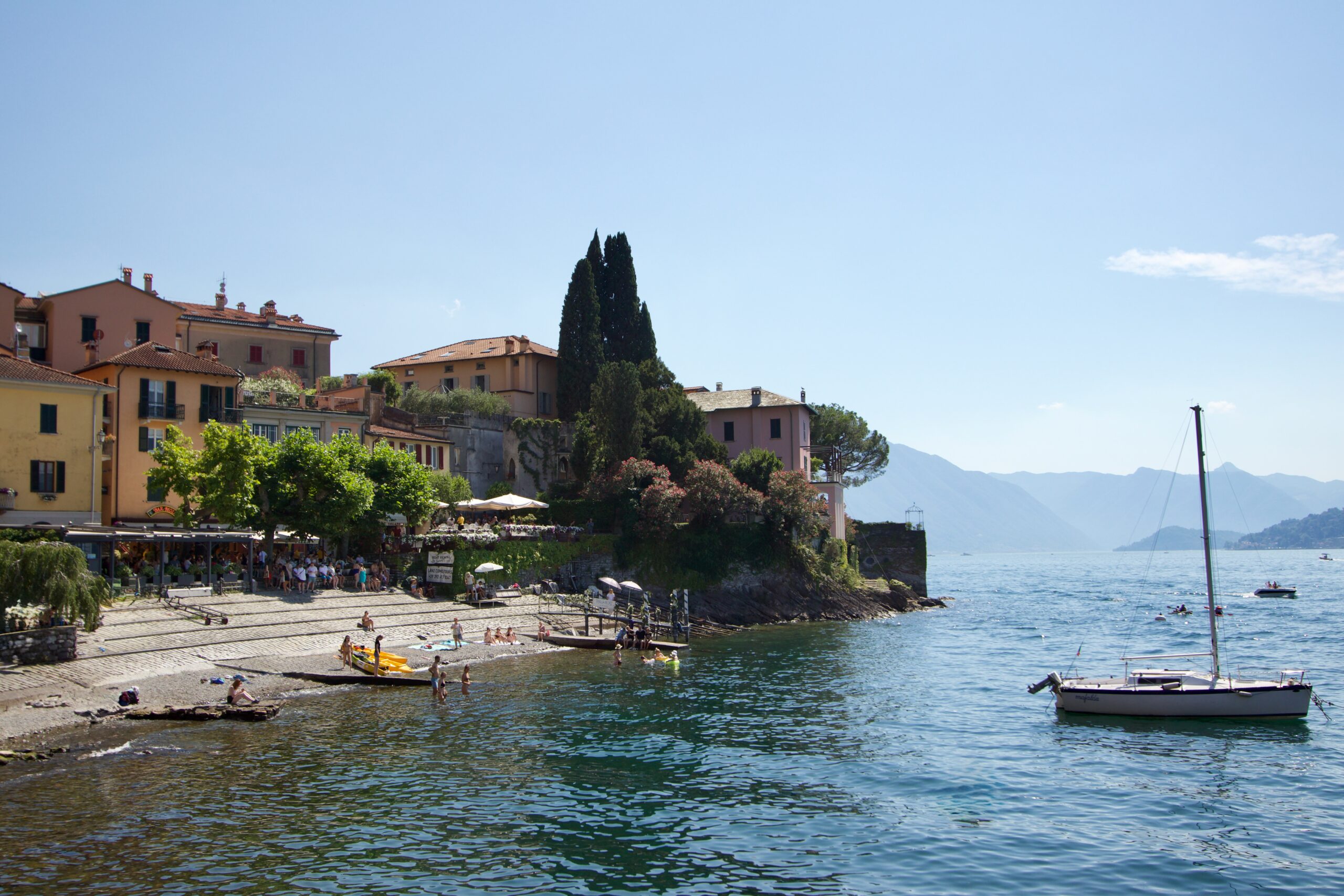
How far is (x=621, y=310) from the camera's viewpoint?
7644cm

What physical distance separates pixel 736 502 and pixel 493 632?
71.0 feet

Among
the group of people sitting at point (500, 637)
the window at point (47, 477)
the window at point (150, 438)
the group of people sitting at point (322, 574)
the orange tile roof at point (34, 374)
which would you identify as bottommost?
the group of people sitting at point (500, 637)

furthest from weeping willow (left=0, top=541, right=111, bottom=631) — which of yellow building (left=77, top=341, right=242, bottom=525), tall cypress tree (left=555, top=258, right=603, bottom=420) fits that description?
tall cypress tree (left=555, top=258, right=603, bottom=420)

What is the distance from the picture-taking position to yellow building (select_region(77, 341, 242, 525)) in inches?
1913

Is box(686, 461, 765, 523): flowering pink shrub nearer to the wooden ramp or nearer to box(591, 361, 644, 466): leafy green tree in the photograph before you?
box(591, 361, 644, 466): leafy green tree

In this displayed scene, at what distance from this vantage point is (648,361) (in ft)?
237

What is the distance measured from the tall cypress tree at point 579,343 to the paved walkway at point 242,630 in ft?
80.6

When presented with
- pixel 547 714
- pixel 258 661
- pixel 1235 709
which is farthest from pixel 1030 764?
pixel 258 661

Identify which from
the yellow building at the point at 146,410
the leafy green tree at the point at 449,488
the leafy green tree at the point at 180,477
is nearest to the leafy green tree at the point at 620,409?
the leafy green tree at the point at 449,488

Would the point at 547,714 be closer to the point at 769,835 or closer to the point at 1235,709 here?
the point at 769,835

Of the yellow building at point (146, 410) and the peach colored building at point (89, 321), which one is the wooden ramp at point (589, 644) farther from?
the peach colored building at point (89, 321)

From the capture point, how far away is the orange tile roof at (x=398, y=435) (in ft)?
206

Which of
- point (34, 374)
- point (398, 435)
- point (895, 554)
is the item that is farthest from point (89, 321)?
point (895, 554)

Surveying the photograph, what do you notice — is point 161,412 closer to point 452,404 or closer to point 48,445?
point 48,445
